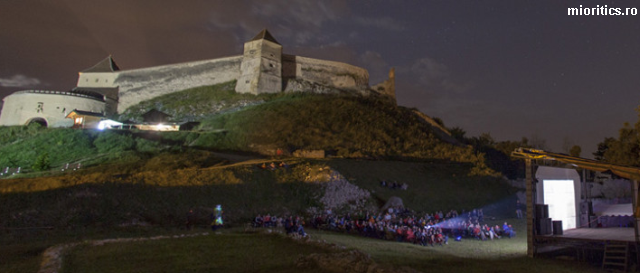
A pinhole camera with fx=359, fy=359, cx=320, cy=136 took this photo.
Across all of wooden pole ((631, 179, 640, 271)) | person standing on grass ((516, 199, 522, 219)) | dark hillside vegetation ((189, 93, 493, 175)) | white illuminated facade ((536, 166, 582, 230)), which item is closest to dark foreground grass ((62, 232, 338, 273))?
white illuminated facade ((536, 166, 582, 230))

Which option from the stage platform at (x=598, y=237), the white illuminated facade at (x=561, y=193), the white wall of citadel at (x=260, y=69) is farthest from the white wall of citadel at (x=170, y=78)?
the stage platform at (x=598, y=237)

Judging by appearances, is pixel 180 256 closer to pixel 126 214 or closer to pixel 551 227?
pixel 126 214

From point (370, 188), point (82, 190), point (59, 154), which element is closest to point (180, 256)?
point (82, 190)

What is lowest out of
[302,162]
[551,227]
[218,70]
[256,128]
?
[551,227]

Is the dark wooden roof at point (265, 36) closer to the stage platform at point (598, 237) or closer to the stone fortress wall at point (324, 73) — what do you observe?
the stone fortress wall at point (324, 73)

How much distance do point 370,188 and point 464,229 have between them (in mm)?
8716

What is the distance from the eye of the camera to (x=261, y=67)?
54094mm

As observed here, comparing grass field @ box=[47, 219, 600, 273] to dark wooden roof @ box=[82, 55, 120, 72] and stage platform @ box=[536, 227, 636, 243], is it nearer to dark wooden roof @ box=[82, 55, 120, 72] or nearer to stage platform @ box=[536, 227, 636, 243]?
stage platform @ box=[536, 227, 636, 243]

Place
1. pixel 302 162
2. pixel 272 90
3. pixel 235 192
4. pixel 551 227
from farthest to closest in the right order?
1. pixel 272 90
2. pixel 302 162
3. pixel 235 192
4. pixel 551 227

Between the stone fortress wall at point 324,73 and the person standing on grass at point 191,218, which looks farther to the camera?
the stone fortress wall at point 324,73

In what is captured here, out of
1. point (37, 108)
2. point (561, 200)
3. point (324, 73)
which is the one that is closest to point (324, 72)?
point (324, 73)

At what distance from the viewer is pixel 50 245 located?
11266 millimetres

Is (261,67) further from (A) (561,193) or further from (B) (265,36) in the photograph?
(A) (561,193)

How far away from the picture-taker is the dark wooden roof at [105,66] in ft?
204
